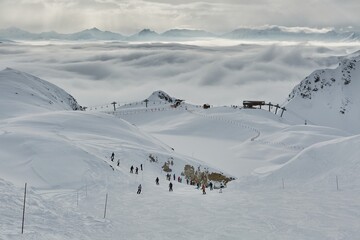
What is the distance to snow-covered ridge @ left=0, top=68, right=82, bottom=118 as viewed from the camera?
92.7 meters

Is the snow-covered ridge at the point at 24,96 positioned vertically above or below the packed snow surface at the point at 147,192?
above

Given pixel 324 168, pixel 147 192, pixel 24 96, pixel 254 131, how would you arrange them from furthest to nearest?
pixel 24 96
pixel 254 131
pixel 324 168
pixel 147 192

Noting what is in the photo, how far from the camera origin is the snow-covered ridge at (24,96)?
92688mm

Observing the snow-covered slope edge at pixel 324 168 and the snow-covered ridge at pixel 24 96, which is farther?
the snow-covered ridge at pixel 24 96

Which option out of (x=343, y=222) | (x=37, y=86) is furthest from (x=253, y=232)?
(x=37, y=86)

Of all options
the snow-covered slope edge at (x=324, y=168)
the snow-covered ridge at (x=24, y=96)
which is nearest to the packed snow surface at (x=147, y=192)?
the snow-covered slope edge at (x=324, y=168)

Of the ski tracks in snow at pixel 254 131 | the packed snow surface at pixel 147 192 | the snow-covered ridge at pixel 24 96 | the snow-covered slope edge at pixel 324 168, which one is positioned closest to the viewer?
the packed snow surface at pixel 147 192

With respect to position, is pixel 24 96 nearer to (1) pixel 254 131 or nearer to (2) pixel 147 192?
(1) pixel 254 131

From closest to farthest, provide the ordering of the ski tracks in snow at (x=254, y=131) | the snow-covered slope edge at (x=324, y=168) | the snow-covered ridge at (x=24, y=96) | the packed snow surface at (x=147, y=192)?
the packed snow surface at (x=147, y=192), the snow-covered slope edge at (x=324, y=168), the ski tracks in snow at (x=254, y=131), the snow-covered ridge at (x=24, y=96)

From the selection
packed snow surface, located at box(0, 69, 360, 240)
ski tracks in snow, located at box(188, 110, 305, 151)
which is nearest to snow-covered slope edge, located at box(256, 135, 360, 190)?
packed snow surface, located at box(0, 69, 360, 240)

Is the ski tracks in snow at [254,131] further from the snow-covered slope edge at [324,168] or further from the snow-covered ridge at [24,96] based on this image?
the snow-covered slope edge at [324,168]

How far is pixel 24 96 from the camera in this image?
117 meters

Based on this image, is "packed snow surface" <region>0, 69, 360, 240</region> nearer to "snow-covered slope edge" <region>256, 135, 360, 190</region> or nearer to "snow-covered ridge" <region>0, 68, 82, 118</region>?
"snow-covered slope edge" <region>256, 135, 360, 190</region>

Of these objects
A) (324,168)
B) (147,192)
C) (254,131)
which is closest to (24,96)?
(254,131)
